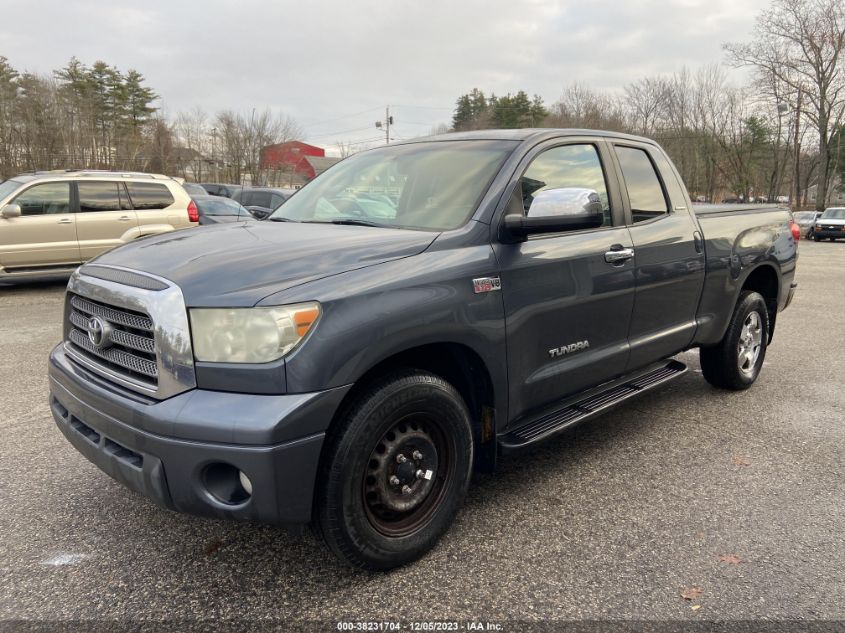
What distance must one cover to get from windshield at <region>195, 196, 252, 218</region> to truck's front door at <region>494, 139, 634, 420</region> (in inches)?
410

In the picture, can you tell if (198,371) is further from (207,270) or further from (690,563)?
(690,563)

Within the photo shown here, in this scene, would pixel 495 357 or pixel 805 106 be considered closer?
pixel 495 357

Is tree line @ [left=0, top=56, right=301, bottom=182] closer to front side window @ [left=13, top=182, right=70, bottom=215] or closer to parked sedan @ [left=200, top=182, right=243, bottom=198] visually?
parked sedan @ [left=200, top=182, right=243, bottom=198]

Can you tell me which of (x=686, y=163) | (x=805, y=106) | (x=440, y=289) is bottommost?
(x=440, y=289)

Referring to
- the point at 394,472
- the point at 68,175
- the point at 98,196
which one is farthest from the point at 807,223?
the point at 394,472

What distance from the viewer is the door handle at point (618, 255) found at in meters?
3.32

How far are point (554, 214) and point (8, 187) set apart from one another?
31.2 ft

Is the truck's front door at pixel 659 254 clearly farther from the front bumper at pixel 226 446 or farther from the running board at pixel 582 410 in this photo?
the front bumper at pixel 226 446

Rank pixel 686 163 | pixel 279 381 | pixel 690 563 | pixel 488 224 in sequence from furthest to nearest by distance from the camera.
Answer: pixel 686 163, pixel 488 224, pixel 690 563, pixel 279 381

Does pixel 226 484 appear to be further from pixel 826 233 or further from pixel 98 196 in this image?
pixel 826 233

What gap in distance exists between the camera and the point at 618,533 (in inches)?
110

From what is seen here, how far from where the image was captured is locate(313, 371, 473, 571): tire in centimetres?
219

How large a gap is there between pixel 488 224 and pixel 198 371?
4.65 feet

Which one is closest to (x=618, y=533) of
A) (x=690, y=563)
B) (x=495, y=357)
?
(x=690, y=563)
